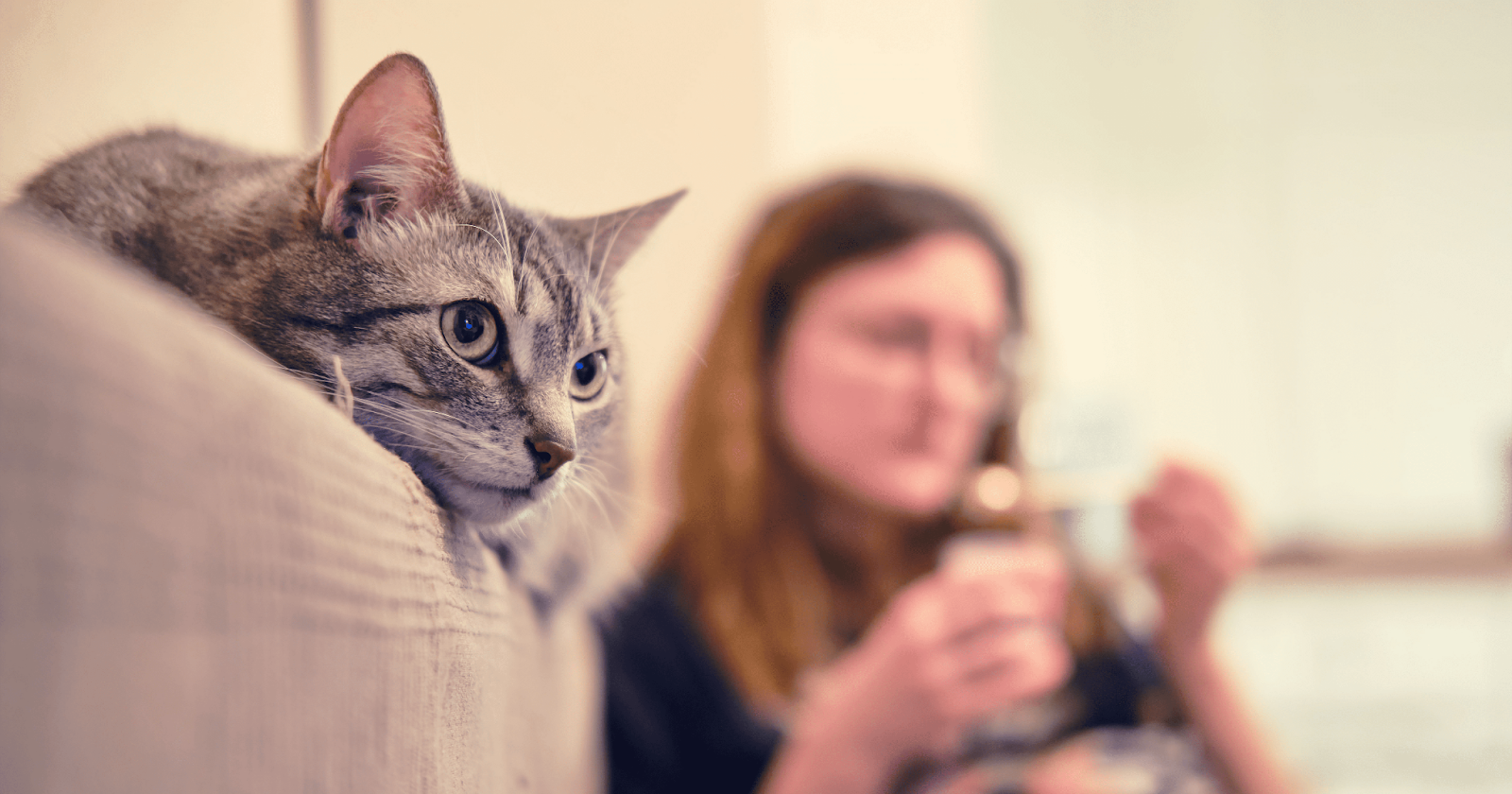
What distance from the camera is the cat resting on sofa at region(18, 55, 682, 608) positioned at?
0.25 metres

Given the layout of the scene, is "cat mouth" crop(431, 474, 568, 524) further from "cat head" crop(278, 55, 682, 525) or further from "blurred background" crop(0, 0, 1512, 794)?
"blurred background" crop(0, 0, 1512, 794)

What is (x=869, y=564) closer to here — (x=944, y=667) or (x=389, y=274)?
(x=944, y=667)

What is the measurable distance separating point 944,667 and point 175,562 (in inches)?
26.0

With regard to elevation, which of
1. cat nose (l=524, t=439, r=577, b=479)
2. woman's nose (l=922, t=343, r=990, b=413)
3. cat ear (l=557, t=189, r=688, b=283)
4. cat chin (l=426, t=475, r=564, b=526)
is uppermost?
cat ear (l=557, t=189, r=688, b=283)

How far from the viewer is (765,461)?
102cm

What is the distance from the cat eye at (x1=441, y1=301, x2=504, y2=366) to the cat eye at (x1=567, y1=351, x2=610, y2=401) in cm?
4

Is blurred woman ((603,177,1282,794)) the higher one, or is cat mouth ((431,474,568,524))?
cat mouth ((431,474,568,524))

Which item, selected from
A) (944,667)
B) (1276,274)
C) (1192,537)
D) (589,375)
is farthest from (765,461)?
(1276,274)

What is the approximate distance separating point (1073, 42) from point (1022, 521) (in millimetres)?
1531

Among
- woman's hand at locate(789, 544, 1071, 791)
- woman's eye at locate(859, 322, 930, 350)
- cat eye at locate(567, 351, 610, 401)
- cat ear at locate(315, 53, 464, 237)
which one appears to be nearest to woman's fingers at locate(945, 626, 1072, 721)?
woman's hand at locate(789, 544, 1071, 791)

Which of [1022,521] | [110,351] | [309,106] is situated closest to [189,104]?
[309,106]

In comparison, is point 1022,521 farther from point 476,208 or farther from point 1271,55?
point 1271,55

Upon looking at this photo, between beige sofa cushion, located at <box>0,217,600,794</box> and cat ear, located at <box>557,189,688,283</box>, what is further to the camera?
cat ear, located at <box>557,189,688,283</box>

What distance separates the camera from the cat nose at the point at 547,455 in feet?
0.89
